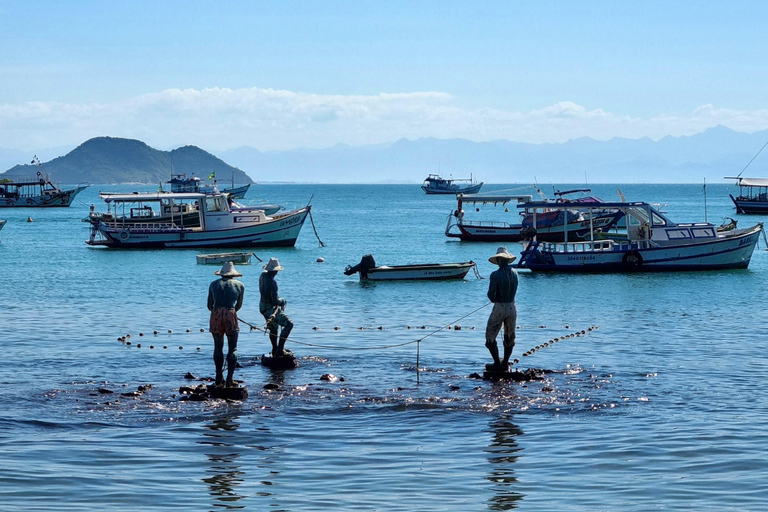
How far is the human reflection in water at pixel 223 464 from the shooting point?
10.1 meters

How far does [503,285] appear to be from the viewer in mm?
15430

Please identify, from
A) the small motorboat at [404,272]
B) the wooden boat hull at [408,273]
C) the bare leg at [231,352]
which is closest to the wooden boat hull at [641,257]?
the small motorboat at [404,272]

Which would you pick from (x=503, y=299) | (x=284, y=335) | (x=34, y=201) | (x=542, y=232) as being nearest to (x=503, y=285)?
(x=503, y=299)

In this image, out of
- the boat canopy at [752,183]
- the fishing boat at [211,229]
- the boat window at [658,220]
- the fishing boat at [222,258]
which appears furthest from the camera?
the boat canopy at [752,183]

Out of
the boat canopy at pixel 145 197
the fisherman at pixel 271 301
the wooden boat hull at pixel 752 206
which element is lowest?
the fisherman at pixel 271 301

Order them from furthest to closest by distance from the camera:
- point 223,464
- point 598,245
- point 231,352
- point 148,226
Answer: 1. point 148,226
2. point 598,245
3. point 231,352
4. point 223,464

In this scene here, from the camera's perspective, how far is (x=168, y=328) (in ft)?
78.9

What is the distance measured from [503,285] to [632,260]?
2650 cm

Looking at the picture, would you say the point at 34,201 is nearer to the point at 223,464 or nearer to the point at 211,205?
the point at 211,205

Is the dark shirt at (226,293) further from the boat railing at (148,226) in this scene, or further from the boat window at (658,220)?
the boat railing at (148,226)

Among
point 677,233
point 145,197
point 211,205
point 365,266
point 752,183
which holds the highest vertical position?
point 752,183

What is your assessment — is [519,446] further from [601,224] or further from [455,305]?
[601,224]

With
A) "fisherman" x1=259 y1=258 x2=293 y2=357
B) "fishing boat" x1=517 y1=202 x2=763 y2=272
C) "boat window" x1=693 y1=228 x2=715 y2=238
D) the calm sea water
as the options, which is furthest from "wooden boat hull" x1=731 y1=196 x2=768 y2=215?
"fisherman" x1=259 y1=258 x2=293 y2=357

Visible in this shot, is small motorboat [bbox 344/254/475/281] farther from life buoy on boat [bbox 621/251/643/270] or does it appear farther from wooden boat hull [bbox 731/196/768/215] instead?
wooden boat hull [bbox 731/196/768/215]
